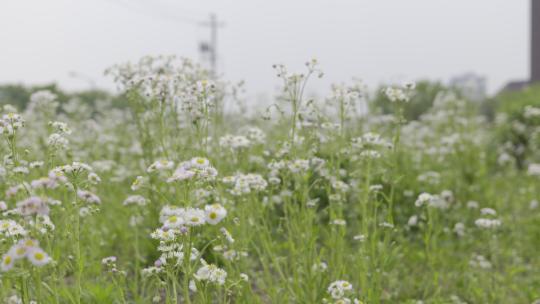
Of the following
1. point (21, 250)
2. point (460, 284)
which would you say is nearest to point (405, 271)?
point (460, 284)

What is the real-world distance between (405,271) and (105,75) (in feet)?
8.80

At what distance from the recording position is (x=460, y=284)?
4.08 metres

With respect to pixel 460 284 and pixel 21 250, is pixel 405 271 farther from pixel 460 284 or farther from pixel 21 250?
pixel 21 250

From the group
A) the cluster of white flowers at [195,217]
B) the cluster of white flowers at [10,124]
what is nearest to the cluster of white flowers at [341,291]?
the cluster of white flowers at [195,217]

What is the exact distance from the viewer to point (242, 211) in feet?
10.1

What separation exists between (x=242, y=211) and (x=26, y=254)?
4.89ft

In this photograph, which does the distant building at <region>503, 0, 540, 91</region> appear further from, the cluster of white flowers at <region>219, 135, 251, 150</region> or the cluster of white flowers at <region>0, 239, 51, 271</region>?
the cluster of white flowers at <region>0, 239, 51, 271</region>

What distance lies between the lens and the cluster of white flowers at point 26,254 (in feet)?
5.63

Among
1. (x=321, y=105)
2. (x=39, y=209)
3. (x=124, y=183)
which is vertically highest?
(x=321, y=105)

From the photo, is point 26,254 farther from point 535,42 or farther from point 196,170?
point 535,42

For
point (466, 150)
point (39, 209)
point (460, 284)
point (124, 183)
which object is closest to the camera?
point (39, 209)

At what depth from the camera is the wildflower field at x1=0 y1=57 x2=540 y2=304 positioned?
2.39 meters

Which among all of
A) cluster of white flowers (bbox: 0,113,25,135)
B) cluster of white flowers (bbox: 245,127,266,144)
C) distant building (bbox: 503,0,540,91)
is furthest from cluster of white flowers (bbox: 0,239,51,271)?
distant building (bbox: 503,0,540,91)

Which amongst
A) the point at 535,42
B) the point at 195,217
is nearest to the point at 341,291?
the point at 195,217
